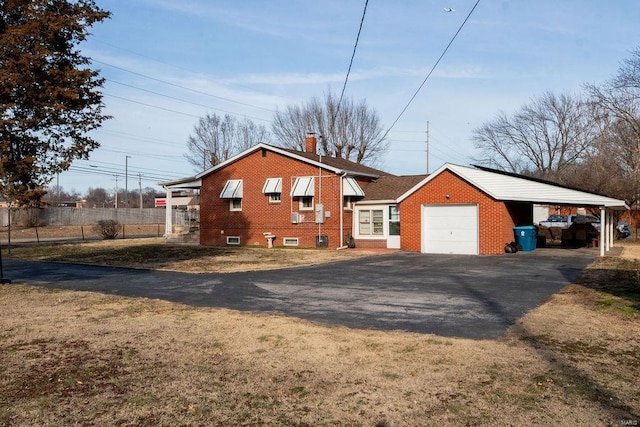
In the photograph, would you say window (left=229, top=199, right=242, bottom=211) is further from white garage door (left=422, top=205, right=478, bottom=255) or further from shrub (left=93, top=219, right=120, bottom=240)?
shrub (left=93, top=219, right=120, bottom=240)

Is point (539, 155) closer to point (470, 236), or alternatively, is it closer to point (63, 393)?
point (470, 236)

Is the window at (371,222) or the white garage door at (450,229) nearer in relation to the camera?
the white garage door at (450,229)

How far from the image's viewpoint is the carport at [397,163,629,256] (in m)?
22.0

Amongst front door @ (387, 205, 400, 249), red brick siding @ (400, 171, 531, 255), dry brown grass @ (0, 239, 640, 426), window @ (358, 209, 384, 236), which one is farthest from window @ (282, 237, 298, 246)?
dry brown grass @ (0, 239, 640, 426)

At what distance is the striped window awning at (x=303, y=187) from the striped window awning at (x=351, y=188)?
183 centimetres

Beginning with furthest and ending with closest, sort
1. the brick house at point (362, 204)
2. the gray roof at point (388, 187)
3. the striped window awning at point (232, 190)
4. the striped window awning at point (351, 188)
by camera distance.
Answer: the striped window awning at point (232, 190) < the gray roof at point (388, 187) < the striped window awning at point (351, 188) < the brick house at point (362, 204)

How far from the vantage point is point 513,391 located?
16.6ft

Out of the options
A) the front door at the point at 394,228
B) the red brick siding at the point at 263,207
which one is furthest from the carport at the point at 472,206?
the red brick siding at the point at 263,207

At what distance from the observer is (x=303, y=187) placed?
27.3 metres

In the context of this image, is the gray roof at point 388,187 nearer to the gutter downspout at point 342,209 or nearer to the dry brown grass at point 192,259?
the gutter downspout at point 342,209

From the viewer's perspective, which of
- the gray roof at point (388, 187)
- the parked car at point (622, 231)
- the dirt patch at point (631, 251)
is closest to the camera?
the dirt patch at point (631, 251)

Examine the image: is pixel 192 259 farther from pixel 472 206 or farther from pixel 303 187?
pixel 472 206

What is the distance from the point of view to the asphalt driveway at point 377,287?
349 inches

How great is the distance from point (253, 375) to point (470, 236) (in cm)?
1858
